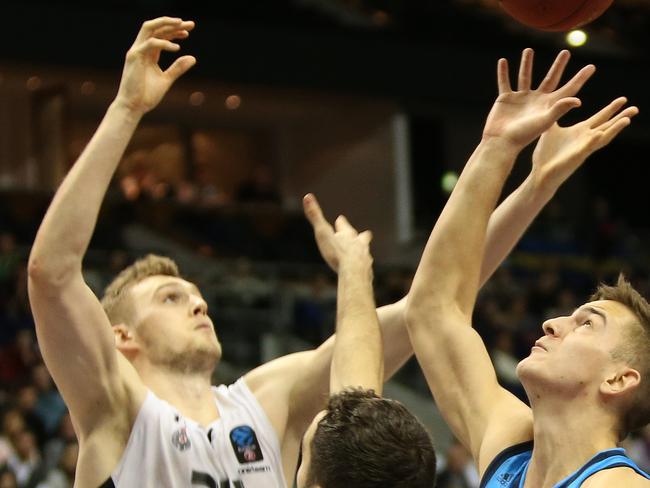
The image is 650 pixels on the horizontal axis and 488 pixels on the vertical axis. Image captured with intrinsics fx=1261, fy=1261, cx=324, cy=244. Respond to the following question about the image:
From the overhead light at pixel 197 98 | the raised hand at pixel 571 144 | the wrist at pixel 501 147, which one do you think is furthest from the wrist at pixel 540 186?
the overhead light at pixel 197 98

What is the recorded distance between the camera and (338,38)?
16.8 m

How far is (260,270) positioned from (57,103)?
4487 millimetres

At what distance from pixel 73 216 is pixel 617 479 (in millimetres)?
1498

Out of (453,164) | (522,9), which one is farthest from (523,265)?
(522,9)

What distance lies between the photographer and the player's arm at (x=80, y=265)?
10.5 feet

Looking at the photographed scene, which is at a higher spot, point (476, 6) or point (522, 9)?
point (476, 6)

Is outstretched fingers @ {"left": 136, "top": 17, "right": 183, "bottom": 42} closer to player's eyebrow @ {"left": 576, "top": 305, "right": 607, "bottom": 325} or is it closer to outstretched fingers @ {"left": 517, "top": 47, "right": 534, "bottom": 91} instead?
outstretched fingers @ {"left": 517, "top": 47, "right": 534, "bottom": 91}

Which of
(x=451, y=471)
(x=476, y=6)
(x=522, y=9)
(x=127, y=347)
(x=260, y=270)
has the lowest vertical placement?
(x=451, y=471)

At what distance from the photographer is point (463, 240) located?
3.69 m

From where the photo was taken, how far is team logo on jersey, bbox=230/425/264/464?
368 cm

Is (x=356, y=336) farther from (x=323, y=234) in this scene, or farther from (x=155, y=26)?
(x=155, y=26)

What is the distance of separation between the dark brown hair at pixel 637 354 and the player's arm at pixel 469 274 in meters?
0.31

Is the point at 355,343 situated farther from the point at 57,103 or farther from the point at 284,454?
the point at 57,103

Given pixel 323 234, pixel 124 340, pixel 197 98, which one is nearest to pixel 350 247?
pixel 323 234
